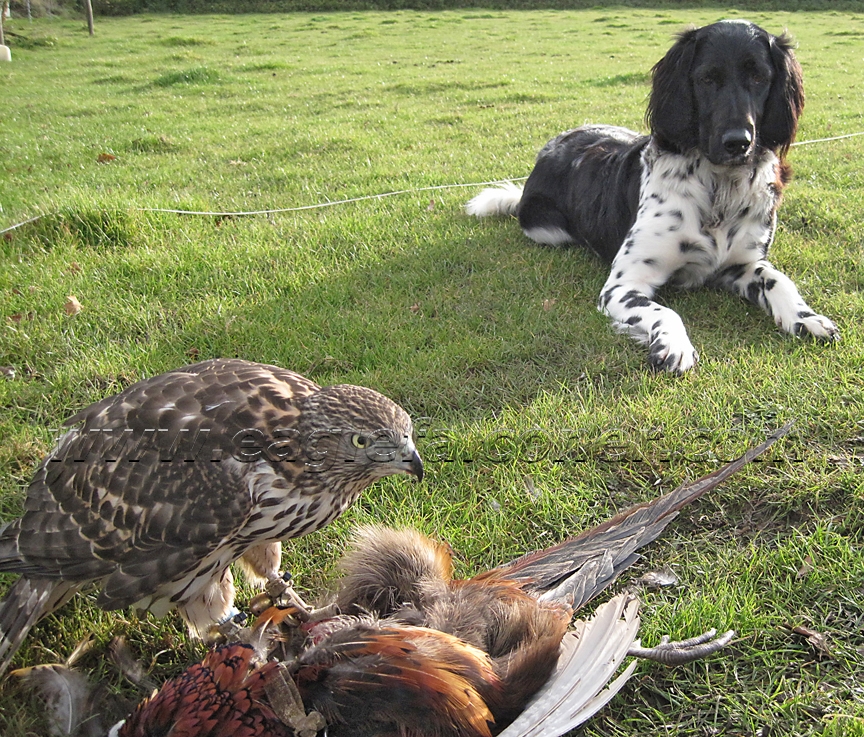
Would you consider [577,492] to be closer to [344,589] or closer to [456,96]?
[344,589]

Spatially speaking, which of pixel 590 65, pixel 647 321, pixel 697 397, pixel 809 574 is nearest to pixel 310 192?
pixel 647 321

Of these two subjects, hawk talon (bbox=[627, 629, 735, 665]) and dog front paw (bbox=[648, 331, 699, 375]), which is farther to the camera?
dog front paw (bbox=[648, 331, 699, 375])

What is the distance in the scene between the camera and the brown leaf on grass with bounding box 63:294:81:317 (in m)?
4.57

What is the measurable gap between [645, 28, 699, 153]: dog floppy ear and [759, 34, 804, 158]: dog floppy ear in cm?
46

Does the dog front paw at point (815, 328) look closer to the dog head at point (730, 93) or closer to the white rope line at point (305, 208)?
the dog head at point (730, 93)

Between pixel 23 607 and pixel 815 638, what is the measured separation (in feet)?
8.67

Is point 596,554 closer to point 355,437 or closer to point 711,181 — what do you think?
point 355,437

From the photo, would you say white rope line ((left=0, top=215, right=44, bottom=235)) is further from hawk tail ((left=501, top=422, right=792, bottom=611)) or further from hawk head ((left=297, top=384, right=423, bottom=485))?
hawk tail ((left=501, top=422, right=792, bottom=611))

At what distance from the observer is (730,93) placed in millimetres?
4539

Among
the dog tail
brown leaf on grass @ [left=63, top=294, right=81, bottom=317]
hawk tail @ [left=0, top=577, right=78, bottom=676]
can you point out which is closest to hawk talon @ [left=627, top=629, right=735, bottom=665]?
hawk tail @ [left=0, top=577, right=78, bottom=676]

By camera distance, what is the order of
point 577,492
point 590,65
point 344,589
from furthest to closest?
point 590,65, point 577,492, point 344,589

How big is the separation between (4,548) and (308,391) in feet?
3.66

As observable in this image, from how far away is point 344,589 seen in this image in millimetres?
2539

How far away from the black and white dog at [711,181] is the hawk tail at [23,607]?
315 cm
